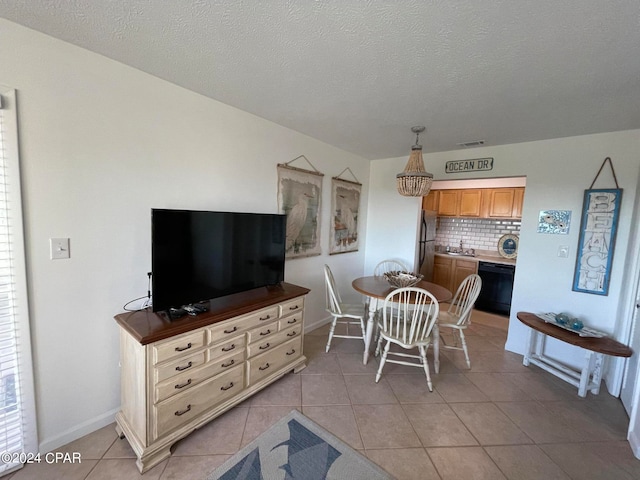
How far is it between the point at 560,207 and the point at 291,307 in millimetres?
2955

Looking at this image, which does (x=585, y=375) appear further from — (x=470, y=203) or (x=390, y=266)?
(x=470, y=203)

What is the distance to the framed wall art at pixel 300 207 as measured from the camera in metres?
2.77

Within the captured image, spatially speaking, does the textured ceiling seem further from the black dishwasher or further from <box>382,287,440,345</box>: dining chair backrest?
the black dishwasher

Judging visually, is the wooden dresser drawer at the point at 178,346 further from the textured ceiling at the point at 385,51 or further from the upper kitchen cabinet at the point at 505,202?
the upper kitchen cabinet at the point at 505,202

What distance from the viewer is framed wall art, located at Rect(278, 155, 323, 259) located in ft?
9.09

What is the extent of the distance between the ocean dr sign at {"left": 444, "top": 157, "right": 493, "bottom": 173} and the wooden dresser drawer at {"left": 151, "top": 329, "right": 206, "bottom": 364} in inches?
132

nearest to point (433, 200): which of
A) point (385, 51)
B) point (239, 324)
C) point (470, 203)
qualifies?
point (470, 203)

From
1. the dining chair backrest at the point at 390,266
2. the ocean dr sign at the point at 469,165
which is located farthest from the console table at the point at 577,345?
the ocean dr sign at the point at 469,165

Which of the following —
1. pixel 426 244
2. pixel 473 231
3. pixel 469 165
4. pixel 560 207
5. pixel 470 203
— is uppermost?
pixel 469 165

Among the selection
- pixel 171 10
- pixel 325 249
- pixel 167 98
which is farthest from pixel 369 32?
pixel 325 249

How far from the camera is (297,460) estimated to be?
5.04 ft

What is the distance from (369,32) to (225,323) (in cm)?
191

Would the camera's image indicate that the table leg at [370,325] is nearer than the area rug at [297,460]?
No

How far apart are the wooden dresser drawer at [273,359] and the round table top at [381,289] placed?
0.79 metres
